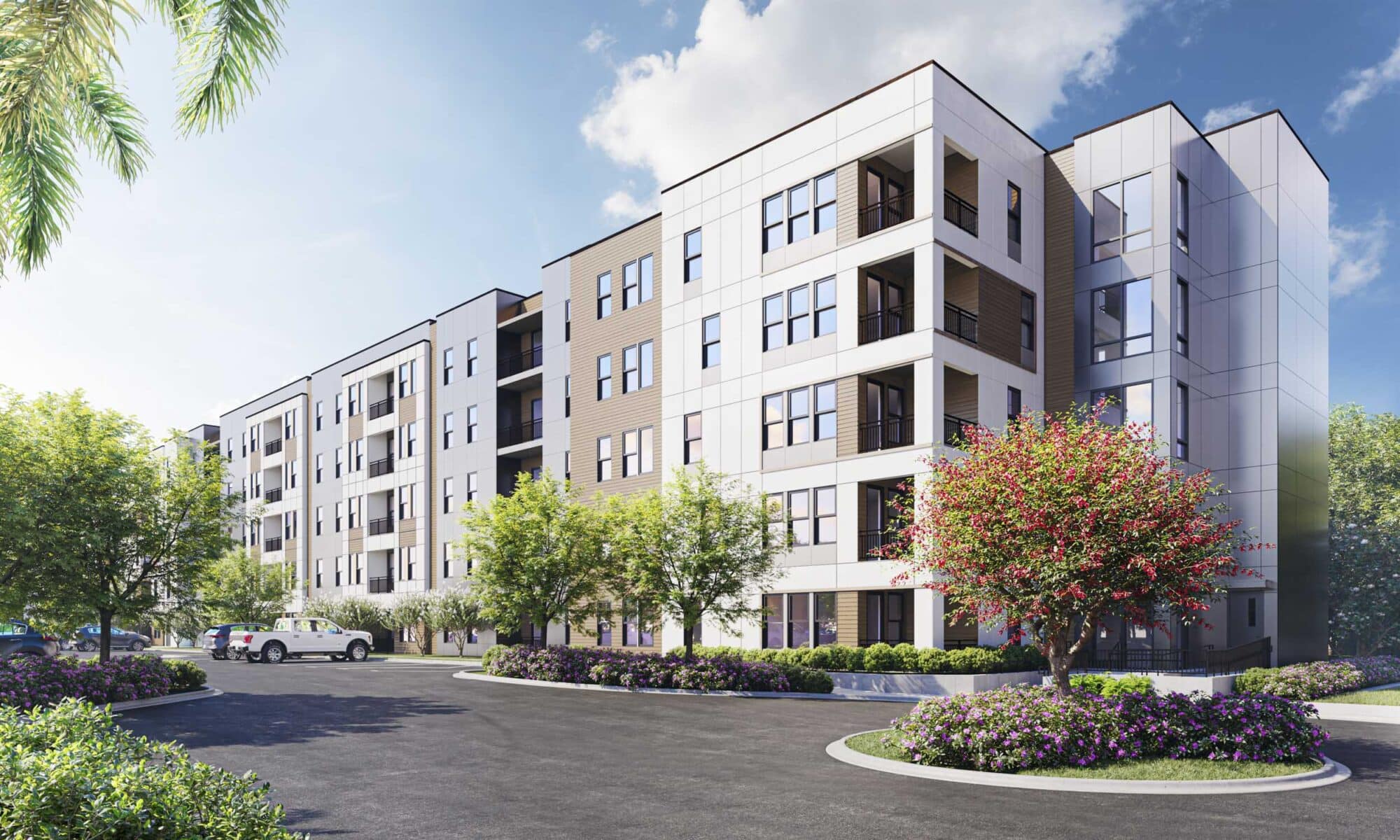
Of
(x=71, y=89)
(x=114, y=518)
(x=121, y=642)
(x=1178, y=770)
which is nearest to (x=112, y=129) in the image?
(x=71, y=89)

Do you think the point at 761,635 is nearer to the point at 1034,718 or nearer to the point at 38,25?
the point at 1034,718

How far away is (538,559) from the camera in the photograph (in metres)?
29.4

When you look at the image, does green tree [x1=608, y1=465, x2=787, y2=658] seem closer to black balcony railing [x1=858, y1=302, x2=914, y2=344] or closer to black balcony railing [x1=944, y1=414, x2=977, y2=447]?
black balcony railing [x1=944, y1=414, x2=977, y2=447]

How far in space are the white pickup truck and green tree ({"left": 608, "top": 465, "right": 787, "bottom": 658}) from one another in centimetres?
1933

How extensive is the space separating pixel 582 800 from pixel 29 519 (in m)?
15.6

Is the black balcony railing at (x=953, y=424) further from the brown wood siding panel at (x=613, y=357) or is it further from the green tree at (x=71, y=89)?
the green tree at (x=71, y=89)

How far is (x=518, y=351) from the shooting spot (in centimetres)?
4638

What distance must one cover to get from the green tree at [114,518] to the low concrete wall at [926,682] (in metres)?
16.3

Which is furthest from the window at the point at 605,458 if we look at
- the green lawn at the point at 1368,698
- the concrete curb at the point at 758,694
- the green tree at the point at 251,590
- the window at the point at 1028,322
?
the green tree at the point at 251,590

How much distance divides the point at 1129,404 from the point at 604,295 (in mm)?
19593

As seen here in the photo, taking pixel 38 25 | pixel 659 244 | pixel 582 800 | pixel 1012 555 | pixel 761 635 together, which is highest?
pixel 659 244

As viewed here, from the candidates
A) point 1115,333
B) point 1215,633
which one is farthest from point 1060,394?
point 1215,633

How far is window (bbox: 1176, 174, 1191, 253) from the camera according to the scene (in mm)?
29953

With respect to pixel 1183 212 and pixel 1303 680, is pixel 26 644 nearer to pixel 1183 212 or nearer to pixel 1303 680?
pixel 1303 680
